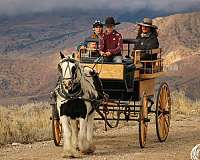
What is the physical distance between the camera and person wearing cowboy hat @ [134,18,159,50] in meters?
13.6

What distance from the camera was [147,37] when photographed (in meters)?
13.8

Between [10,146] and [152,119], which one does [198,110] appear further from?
[10,146]

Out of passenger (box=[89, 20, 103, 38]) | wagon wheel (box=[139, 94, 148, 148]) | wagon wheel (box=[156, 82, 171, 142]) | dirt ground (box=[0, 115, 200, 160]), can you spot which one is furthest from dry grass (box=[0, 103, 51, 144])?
wagon wheel (box=[139, 94, 148, 148])

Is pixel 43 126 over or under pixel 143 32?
under

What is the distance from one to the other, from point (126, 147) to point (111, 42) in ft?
7.68

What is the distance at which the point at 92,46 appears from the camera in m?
13.5

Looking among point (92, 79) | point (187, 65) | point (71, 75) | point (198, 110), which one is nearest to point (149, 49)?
point (92, 79)

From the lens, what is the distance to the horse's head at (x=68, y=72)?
10.4 meters

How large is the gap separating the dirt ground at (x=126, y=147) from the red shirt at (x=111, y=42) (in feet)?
7.14

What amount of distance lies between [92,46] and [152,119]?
516 centimetres

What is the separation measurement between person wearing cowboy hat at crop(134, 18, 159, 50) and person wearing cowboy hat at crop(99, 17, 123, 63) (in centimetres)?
136

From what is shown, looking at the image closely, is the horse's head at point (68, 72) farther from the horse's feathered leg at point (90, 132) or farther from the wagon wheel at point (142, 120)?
the wagon wheel at point (142, 120)

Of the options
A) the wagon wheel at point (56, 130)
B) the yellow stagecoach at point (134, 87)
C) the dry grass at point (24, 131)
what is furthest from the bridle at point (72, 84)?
the dry grass at point (24, 131)

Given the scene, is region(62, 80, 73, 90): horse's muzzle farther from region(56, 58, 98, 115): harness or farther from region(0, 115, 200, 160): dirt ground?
region(0, 115, 200, 160): dirt ground
